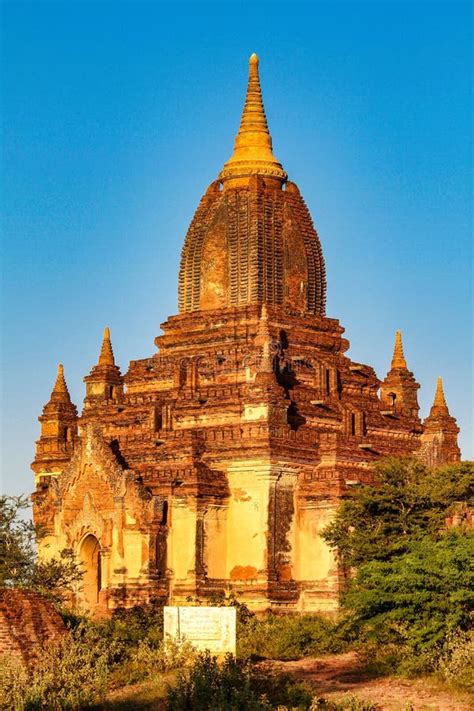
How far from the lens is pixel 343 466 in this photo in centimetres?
4166

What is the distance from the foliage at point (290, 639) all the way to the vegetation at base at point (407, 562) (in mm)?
547

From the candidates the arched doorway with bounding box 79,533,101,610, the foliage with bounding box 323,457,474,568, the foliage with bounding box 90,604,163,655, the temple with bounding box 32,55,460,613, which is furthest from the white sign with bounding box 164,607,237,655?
the arched doorway with bounding box 79,533,101,610

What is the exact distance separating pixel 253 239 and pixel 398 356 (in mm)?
6779

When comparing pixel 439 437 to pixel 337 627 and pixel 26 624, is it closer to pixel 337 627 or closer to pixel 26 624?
pixel 337 627

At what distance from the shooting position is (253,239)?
45969mm

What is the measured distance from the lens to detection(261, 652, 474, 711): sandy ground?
26359 mm

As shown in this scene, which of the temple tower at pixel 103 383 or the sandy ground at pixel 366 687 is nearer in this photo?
the sandy ground at pixel 366 687

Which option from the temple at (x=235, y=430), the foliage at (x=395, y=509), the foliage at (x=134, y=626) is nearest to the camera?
the foliage at (x=134, y=626)

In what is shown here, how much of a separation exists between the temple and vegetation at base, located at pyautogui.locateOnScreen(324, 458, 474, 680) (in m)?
1.73

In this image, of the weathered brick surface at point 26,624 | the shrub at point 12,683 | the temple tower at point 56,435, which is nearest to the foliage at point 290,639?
the weathered brick surface at point 26,624

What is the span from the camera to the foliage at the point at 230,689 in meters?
24.8

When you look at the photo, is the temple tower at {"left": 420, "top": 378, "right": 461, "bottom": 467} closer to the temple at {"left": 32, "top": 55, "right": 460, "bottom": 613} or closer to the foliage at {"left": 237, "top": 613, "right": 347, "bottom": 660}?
the temple at {"left": 32, "top": 55, "right": 460, "bottom": 613}

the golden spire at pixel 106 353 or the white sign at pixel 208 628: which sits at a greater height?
the golden spire at pixel 106 353

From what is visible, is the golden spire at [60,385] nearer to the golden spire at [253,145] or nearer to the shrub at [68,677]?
the golden spire at [253,145]
